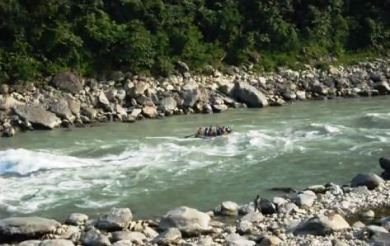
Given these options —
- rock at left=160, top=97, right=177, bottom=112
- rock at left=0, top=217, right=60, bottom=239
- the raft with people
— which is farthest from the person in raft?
rock at left=0, top=217, right=60, bottom=239

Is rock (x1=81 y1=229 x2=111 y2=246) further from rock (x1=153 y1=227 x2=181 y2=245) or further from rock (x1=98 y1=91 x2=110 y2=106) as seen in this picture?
rock (x1=98 y1=91 x2=110 y2=106)

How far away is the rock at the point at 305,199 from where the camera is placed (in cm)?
1086

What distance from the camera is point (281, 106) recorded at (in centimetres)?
2419

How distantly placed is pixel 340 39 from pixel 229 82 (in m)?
8.26

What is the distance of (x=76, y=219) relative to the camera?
34.0ft

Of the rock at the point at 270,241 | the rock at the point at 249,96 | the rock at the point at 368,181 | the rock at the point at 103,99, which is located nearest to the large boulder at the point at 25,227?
the rock at the point at 270,241

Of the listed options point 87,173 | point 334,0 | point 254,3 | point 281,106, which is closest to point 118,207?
point 87,173

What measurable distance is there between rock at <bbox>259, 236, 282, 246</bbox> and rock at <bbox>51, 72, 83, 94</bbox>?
593 inches

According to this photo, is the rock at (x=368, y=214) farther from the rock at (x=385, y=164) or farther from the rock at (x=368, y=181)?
the rock at (x=385, y=164)

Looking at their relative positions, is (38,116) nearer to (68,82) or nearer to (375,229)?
(68,82)

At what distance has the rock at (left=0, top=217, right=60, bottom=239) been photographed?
383 inches

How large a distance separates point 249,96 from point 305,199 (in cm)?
1331

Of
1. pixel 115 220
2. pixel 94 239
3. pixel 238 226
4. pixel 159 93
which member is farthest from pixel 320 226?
pixel 159 93

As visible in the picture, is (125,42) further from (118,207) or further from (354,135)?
(118,207)
